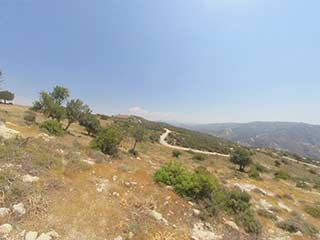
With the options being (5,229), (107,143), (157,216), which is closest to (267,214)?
(157,216)

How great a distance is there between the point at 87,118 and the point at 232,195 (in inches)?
1220

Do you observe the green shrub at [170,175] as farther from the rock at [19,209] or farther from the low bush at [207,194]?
the rock at [19,209]

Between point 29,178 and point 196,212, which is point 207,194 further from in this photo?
point 29,178

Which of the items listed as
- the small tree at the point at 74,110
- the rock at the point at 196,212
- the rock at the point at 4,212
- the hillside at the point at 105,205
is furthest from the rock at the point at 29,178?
the small tree at the point at 74,110

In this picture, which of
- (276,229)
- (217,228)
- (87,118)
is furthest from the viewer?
(87,118)

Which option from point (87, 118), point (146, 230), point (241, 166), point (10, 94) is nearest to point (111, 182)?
point (146, 230)

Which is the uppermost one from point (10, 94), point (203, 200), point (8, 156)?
point (10, 94)

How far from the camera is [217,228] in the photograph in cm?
1277

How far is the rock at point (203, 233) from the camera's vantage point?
37.4ft

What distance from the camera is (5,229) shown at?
866 cm

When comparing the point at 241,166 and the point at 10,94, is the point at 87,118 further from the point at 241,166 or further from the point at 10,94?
the point at 10,94

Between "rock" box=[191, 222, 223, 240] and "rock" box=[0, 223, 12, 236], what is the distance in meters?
7.01

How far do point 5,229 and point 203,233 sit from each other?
26.4ft

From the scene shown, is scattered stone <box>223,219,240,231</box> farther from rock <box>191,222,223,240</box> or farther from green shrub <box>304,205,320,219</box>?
green shrub <box>304,205,320,219</box>
